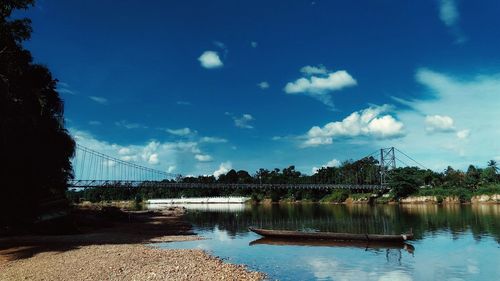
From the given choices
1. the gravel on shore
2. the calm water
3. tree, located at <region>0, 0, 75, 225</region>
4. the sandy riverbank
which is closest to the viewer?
the gravel on shore

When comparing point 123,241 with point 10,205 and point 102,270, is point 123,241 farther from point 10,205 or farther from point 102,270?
point 102,270

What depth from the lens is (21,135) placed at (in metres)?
30.8

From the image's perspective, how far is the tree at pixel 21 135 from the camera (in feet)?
99.5

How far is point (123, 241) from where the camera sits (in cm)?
3975

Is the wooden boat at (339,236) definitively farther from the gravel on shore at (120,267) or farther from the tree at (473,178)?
the tree at (473,178)

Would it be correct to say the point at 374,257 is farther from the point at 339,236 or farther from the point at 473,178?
the point at 473,178

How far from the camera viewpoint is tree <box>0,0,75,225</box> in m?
30.3

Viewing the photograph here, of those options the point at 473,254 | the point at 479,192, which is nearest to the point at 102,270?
the point at 473,254

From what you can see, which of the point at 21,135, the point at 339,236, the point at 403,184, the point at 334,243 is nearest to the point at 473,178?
the point at 403,184

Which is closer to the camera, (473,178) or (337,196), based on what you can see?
(473,178)

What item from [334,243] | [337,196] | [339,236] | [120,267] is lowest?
[334,243]

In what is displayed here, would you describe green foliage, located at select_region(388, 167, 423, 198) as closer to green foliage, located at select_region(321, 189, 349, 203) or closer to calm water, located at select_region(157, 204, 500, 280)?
green foliage, located at select_region(321, 189, 349, 203)

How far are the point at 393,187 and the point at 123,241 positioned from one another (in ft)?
378

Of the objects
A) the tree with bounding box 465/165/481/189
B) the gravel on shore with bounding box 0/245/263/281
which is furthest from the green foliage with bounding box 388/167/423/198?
the gravel on shore with bounding box 0/245/263/281
